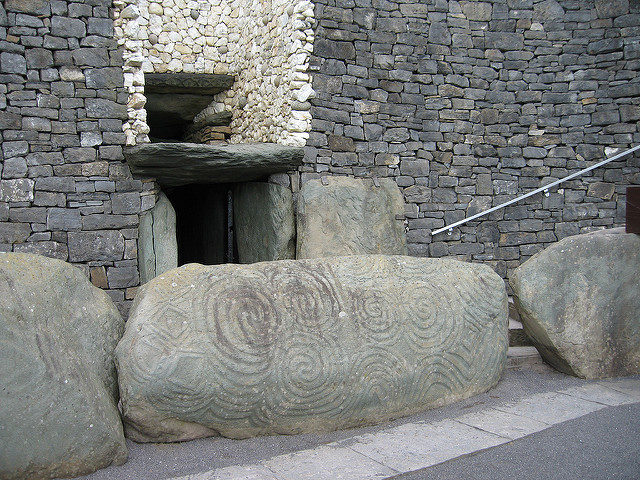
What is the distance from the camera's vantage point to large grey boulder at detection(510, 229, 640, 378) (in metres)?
4.09

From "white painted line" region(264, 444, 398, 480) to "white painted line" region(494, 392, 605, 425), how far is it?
1.21 meters

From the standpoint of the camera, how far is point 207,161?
556cm

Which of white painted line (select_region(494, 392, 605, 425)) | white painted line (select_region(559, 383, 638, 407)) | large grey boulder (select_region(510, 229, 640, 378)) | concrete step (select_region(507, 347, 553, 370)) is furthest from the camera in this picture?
concrete step (select_region(507, 347, 553, 370))

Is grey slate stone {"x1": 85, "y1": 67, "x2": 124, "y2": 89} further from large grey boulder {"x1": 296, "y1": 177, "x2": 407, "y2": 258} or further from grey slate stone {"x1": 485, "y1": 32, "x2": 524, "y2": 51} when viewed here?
grey slate stone {"x1": 485, "y1": 32, "x2": 524, "y2": 51}

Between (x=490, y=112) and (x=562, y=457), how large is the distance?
193 inches

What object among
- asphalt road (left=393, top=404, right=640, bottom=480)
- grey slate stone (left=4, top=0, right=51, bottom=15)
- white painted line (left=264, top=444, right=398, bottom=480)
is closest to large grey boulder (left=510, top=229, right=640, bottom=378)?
asphalt road (left=393, top=404, right=640, bottom=480)

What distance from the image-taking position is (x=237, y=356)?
3102 mm

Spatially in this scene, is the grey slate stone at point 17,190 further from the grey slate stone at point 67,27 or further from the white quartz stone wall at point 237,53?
the grey slate stone at point 67,27

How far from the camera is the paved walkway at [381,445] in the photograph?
9.10ft

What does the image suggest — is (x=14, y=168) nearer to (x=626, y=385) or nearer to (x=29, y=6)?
(x=29, y=6)

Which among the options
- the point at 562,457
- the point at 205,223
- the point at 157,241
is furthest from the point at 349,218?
the point at 562,457

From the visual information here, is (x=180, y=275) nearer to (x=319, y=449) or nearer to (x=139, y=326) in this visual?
(x=139, y=326)

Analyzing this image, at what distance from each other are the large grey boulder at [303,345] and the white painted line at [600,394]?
1.95 feet

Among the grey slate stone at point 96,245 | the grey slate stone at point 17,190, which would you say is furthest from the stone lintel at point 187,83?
the grey slate stone at point 96,245
